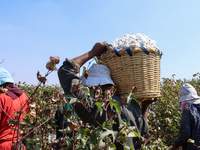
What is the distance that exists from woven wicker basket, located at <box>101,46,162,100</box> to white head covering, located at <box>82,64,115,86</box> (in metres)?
0.09

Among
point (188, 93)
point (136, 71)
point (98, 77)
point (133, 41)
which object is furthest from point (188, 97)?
point (98, 77)

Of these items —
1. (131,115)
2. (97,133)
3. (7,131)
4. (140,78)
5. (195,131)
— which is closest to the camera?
(97,133)

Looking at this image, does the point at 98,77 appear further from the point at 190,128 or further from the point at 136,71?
the point at 190,128

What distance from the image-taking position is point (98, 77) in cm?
166

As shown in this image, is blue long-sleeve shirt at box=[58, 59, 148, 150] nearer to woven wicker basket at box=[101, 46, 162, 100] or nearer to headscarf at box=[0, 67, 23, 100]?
woven wicker basket at box=[101, 46, 162, 100]

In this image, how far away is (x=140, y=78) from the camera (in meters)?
1.72

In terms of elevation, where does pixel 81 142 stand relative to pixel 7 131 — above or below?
above

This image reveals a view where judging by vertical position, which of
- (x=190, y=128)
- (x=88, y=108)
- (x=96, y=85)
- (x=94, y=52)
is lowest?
(x=190, y=128)

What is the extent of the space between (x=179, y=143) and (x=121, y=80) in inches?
48.2

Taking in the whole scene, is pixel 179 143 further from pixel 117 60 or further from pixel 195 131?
pixel 117 60

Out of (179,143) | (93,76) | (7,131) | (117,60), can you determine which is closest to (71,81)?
(93,76)

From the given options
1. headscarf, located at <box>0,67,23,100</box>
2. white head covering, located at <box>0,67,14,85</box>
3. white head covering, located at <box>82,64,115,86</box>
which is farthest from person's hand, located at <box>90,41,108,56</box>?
white head covering, located at <box>0,67,14,85</box>

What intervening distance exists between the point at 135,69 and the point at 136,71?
2 cm

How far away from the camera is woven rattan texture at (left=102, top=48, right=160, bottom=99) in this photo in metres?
1.70
